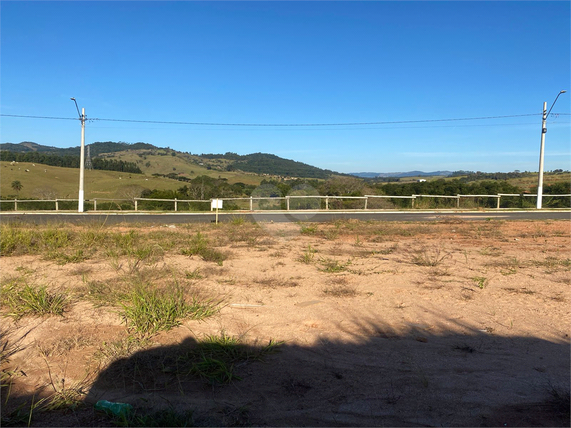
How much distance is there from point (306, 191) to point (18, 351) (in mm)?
26902

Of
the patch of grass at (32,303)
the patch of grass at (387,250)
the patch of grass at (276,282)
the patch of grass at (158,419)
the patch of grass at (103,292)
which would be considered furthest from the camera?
the patch of grass at (387,250)

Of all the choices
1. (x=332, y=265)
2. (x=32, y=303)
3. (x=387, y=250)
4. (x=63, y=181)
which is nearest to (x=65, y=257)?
(x=32, y=303)

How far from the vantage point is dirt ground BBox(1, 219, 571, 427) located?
3285 mm

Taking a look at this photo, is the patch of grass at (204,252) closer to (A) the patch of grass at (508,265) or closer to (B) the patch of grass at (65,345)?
(B) the patch of grass at (65,345)

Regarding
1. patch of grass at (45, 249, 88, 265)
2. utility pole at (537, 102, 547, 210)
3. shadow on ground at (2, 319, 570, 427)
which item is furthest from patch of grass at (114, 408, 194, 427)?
utility pole at (537, 102, 547, 210)

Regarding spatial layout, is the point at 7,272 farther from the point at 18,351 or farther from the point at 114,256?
the point at 18,351

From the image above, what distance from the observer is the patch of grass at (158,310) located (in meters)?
4.68

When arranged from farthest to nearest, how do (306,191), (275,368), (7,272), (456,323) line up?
(306,191)
(7,272)
(456,323)
(275,368)

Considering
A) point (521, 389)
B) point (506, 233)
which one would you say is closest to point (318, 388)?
point (521, 389)

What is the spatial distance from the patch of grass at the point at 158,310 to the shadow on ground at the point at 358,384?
47 centimetres

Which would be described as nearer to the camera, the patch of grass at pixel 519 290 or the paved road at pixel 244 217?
the patch of grass at pixel 519 290

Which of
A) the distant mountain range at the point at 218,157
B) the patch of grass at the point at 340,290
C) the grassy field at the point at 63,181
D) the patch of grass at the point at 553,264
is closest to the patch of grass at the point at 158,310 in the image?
the patch of grass at the point at 340,290

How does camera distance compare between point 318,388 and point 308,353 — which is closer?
point 318,388

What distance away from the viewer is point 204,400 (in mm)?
3408
